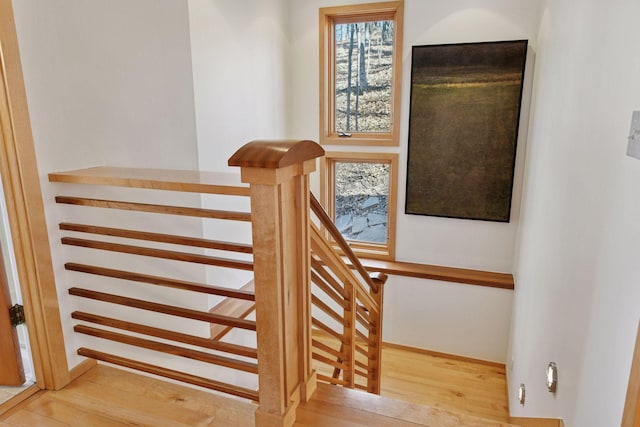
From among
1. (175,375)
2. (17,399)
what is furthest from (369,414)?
(17,399)

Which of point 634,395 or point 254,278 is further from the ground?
point 254,278

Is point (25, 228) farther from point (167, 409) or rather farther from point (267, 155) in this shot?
point (267, 155)

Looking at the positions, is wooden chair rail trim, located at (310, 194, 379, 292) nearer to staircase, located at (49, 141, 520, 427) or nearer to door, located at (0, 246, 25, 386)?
staircase, located at (49, 141, 520, 427)

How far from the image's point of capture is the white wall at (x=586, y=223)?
121 centimetres

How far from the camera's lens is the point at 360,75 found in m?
4.25

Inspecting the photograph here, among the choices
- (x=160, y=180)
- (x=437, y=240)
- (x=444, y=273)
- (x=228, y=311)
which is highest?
(x=160, y=180)

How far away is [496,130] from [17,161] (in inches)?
139

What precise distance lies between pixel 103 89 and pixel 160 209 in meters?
0.84

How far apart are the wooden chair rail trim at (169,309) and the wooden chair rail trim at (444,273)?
9.41ft

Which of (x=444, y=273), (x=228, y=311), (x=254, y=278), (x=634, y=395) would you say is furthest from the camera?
(x=444, y=273)

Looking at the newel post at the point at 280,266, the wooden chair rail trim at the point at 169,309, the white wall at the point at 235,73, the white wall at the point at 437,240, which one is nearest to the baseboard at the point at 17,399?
the wooden chair rail trim at the point at 169,309

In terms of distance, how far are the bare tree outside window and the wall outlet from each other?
10.3 ft

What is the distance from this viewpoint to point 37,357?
67.9 inches

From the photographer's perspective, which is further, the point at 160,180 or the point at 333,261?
the point at 333,261
